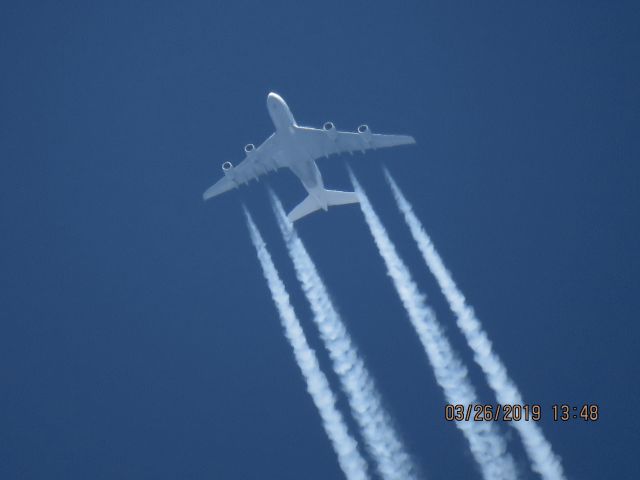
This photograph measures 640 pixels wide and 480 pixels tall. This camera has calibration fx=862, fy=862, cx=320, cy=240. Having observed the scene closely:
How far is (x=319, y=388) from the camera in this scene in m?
41.0

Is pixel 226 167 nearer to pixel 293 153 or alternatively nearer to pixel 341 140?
pixel 293 153

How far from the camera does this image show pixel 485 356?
1603 inches

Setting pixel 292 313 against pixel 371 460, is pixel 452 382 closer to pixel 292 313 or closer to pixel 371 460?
pixel 371 460

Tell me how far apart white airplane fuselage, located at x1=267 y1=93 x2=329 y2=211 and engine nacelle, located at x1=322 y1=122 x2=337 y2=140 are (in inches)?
75.1

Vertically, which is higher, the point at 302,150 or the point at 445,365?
the point at 302,150

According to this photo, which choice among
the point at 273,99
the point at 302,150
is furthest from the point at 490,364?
the point at 273,99

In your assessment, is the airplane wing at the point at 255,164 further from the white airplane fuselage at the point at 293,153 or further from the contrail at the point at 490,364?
the contrail at the point at 490,364

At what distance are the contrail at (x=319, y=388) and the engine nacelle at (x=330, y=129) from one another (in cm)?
729

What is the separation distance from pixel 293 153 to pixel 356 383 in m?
12.5

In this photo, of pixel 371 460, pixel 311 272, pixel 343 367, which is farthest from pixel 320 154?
pixel 371 460

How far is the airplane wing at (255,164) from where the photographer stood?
45.2 meters

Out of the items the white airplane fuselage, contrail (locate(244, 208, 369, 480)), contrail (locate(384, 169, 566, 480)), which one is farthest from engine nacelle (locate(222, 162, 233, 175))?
contrail (locate(384, 169, 566, 480))

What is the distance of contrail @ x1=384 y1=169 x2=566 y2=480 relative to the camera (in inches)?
1548

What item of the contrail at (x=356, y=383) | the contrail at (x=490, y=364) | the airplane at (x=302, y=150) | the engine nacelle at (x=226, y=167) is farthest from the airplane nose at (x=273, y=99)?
the contrail at (x=490, y=364)
